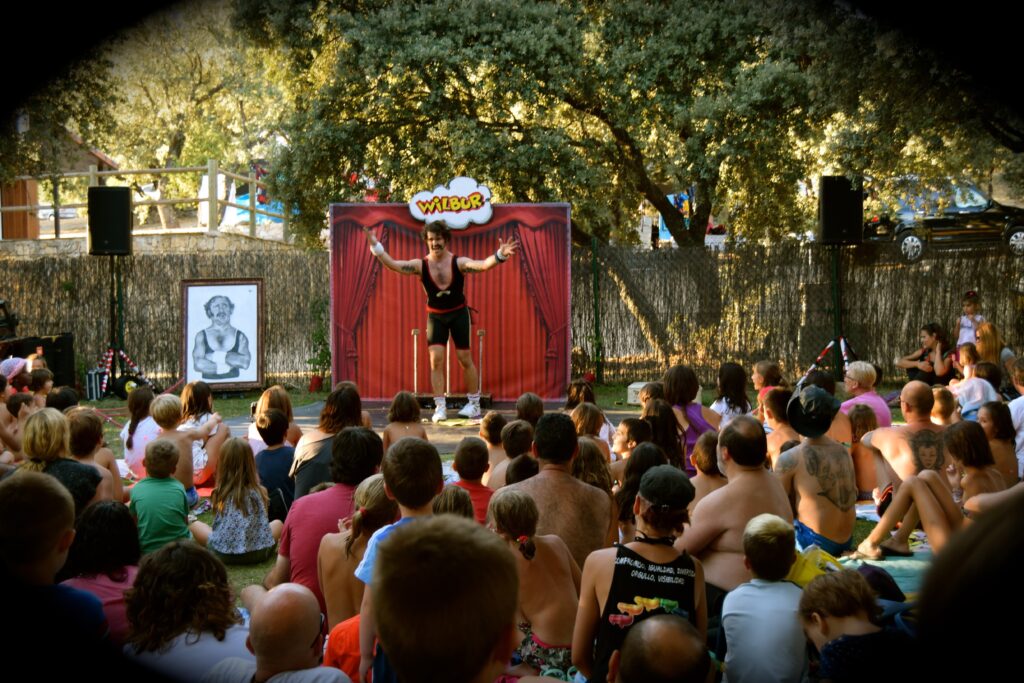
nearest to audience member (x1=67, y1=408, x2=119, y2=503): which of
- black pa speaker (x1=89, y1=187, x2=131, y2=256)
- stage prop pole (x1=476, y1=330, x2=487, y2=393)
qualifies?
stage prop pole (x1=476, y1=330, x2=487, y2=393)

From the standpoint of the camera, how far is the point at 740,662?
325 cm

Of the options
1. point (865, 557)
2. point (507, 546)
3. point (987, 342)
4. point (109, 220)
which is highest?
point (109, 220)

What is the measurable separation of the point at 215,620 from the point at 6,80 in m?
1.75

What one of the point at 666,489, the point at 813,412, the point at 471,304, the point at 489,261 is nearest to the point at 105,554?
the point at 666,489

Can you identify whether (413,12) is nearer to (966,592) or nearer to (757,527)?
(757,527)

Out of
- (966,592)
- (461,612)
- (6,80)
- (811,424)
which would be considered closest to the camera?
(966,592)

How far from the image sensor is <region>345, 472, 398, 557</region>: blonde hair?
3.65 m

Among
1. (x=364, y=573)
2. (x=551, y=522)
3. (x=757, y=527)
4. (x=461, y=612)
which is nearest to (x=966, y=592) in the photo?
(x=461, y=612)

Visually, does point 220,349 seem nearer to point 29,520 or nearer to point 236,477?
point 236,477

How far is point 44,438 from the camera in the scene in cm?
475

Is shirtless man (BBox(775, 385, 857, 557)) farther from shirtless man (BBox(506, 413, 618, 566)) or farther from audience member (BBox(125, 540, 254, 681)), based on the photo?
audience member (BBox(125, 540, 254, 681))

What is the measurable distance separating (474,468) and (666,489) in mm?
1474

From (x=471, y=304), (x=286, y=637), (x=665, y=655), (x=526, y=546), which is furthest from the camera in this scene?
(x=471, y=304)

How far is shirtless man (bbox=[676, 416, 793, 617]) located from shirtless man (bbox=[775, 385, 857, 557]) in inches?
32.5
